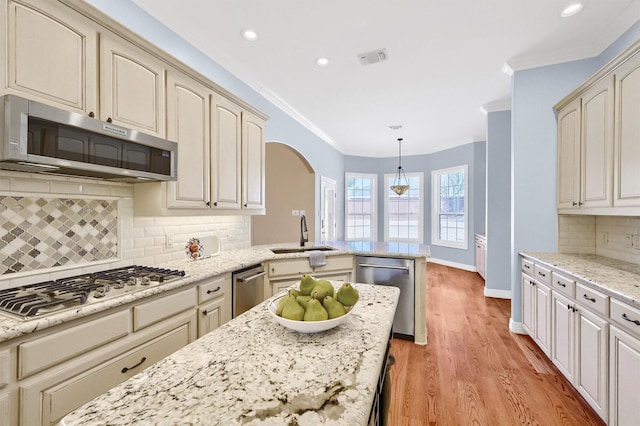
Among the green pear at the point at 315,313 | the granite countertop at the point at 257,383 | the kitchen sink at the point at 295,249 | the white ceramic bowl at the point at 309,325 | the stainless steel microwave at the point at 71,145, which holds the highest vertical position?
the stainless steel microwave at the point at 71,145

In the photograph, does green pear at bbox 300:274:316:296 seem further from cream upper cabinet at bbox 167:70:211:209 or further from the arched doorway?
the arched doorway

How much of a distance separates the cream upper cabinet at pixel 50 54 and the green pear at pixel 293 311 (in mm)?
1564

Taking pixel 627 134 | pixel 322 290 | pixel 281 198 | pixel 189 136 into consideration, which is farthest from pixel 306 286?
pixel 281 198

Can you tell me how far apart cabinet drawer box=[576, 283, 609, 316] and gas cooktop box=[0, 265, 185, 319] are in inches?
102

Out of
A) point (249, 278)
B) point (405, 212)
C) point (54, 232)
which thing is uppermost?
point (405, 212)

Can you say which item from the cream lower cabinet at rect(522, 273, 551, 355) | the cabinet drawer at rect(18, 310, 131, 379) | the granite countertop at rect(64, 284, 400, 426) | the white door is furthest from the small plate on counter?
the white door

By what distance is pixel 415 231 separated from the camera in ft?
25.6

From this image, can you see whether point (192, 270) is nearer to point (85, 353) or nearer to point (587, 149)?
point (85, 353)

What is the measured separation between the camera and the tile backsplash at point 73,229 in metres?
1.57

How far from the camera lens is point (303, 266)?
3.02m

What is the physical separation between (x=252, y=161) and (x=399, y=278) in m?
1.97

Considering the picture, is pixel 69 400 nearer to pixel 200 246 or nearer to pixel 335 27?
pixel 200 246

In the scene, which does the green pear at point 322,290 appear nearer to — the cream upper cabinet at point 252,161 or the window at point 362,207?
the cream upper cabinet at point 252,161

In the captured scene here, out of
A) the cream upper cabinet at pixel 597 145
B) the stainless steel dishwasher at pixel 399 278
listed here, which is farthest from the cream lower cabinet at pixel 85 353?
the cream upper cabinet at pixel 597 145
